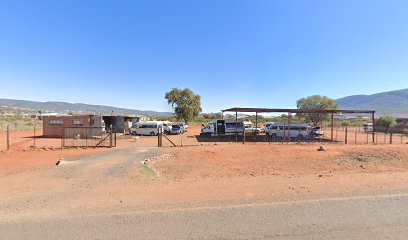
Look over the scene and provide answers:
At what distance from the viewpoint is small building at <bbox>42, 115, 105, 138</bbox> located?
3409 centimetres

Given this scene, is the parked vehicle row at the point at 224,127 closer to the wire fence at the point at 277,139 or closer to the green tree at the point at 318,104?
the wire fence at the point at 277,139

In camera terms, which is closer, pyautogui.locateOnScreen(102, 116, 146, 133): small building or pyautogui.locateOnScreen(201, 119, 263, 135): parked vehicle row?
pyautogui.locateOnScreen(201, 119, 263, 135): parked vehicle row

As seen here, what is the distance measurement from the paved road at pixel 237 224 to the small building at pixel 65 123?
→ 28352 mm

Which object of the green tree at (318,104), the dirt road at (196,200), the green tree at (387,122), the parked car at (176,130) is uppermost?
the green tree at (318,104)

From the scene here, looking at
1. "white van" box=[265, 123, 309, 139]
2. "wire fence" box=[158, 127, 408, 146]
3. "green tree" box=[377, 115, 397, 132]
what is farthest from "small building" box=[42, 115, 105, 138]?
"green tree" box=[377, 115, 397, 132]

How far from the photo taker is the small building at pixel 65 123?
112ft

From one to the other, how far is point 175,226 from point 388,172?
37.4 feet

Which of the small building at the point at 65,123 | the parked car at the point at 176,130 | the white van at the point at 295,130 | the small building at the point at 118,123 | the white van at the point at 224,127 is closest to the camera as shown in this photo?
the white van at the point at 295,130

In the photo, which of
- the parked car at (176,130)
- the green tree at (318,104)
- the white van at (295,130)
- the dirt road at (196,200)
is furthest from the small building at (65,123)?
the green tree at (318,104)

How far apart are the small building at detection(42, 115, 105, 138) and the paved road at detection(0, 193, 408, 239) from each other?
2835 cm

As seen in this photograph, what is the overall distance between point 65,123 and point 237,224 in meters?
33.7

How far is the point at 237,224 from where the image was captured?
251 inches

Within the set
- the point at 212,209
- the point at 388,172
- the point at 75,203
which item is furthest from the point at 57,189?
the point at 388,172

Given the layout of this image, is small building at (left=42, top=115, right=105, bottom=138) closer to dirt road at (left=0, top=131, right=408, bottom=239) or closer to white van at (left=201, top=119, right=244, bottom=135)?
white van at (left=201, top=119, right=244, bottom=135)
